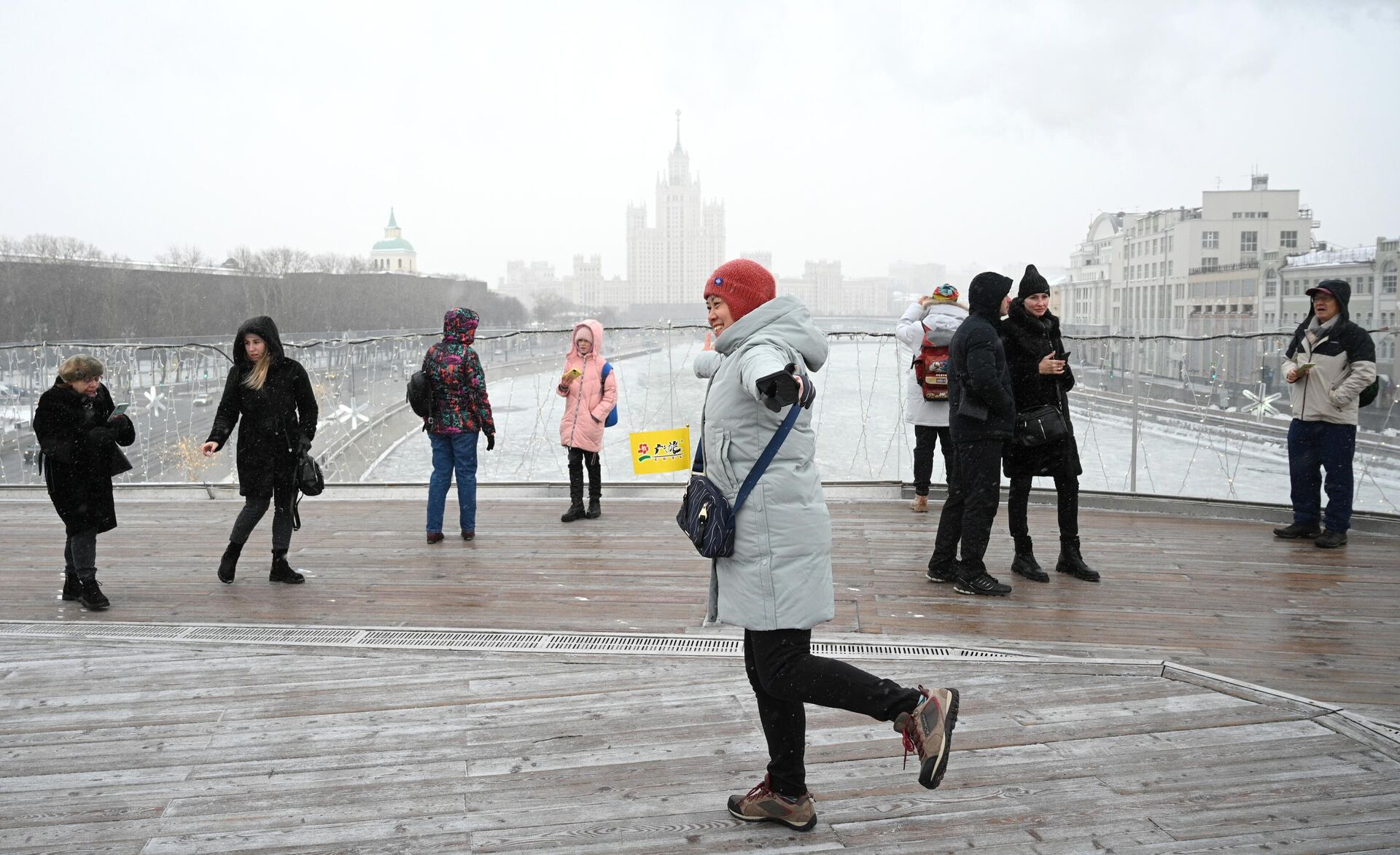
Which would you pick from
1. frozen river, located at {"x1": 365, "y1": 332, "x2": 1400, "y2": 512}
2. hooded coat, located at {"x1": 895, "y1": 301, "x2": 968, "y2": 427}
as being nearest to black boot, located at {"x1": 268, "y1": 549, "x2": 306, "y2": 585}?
frozen river, located at {"x1": 365, "y1": 332, "x2": 1400, "y2": 512}

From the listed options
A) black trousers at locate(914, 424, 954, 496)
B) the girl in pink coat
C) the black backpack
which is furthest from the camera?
the girl in pink coat

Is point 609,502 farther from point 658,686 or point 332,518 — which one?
point 658,686

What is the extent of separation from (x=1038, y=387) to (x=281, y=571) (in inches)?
170

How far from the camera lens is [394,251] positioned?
169500 millimetres

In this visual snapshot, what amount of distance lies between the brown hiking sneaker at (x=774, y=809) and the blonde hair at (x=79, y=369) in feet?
13.2

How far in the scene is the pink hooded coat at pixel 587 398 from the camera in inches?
300

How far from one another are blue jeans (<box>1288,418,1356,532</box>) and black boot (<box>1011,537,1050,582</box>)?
7.13 ft

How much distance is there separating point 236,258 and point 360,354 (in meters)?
92.5

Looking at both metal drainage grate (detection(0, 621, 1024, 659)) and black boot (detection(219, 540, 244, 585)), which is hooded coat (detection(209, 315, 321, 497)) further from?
metal drainage grate (detection(0, 621, 1024, 659))

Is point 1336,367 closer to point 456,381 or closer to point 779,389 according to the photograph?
point 779,389

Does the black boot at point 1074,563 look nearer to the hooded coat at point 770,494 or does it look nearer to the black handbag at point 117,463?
the hooded coat at point 770,494

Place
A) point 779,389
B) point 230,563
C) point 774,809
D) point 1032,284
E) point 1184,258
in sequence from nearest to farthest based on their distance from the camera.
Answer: point 779,389
point 774,809
point 1032,284
point 230,563
point 1184,258

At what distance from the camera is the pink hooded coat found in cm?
762

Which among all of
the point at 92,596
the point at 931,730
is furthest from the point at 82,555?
the point at 931,730
